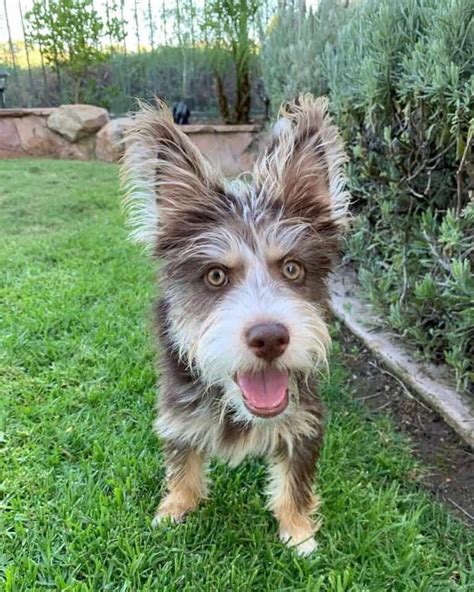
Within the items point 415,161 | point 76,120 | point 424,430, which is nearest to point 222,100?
point 76,120

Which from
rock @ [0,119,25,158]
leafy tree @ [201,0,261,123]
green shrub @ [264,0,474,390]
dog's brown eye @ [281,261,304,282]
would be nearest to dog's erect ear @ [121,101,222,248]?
dog's brown eye @ [281,261,304,282]

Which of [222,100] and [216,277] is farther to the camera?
[222,100]

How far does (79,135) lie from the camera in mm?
11164

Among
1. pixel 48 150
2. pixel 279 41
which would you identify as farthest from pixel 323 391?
pixel 48 150

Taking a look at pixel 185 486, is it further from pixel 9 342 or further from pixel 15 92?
pixel 15 92

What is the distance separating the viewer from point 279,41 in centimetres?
715

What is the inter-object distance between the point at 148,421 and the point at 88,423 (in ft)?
1.02

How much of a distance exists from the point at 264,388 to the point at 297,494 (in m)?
0.61

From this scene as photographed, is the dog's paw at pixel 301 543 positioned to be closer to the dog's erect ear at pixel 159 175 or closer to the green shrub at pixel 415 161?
the green shrub at pixel 415 161

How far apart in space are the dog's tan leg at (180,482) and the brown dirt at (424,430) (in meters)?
1.14

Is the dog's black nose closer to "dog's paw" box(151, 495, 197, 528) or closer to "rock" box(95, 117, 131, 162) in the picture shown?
"dog's paw" box(151, 495, 197, 528)

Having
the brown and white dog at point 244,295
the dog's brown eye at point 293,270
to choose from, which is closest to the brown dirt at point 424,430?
the brown and white dog at point 244,295

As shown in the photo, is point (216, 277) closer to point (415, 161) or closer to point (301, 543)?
point (301, 543)

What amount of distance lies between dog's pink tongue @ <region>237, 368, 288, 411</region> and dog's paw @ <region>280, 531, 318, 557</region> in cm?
71
